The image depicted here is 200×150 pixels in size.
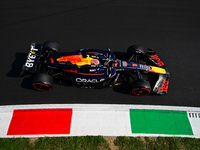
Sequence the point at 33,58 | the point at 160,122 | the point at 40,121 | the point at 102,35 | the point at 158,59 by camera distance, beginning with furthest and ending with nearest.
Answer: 1. the point at 102,35
2. the point at 158,59
3. the point at 33,58
4. the point at 160,122
5. the point at 40,121

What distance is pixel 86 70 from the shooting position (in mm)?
7285

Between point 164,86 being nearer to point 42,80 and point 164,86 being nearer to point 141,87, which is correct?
point 141,87

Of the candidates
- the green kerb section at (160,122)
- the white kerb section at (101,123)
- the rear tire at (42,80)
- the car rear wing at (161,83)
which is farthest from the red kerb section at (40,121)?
the car rear wing at (161,83)

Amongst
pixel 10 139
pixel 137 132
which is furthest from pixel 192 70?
pixel 10 139

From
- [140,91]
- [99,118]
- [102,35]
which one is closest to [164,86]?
[140,91]

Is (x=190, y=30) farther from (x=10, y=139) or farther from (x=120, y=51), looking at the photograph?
(x=10, y=139)

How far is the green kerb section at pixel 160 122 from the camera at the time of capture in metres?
6.75

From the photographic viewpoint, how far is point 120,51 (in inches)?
370

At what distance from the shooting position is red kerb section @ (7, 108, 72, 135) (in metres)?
6.59

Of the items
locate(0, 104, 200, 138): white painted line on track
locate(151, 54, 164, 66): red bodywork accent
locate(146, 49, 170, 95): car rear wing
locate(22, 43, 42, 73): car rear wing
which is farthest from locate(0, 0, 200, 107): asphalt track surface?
locate(22, 43, 42, 73): car rear wing

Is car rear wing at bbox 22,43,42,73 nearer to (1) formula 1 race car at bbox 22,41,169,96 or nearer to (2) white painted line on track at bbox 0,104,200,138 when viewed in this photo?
(1) formula 1 race car at bbox 22,41,169,96

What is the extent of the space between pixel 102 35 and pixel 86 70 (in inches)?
143

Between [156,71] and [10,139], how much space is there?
21.1 ft

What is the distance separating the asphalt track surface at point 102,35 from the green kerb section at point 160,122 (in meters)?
0.50
